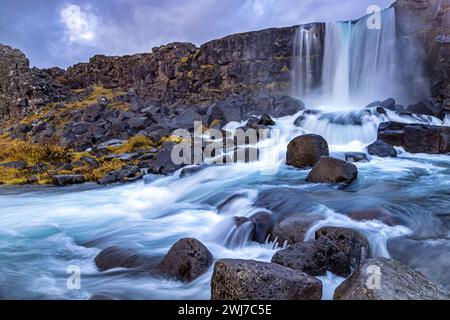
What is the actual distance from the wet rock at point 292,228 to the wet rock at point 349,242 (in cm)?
79

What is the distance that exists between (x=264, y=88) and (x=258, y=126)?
19905mm

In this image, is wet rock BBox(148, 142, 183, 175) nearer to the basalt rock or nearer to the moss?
the moss

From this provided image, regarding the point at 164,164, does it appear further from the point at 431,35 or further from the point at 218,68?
the point at 218,68

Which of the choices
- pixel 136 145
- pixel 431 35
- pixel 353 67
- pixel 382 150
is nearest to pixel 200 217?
pixel 382 150

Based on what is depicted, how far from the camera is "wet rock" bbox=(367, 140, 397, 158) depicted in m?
15.9

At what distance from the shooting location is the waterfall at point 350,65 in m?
30.8

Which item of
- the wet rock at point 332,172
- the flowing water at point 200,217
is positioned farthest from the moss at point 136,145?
the wet rock at point 332,172

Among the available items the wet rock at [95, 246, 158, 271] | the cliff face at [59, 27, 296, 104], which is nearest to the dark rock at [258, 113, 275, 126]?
the wet rock at [95, 246, 158, 271]

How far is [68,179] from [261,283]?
46.2 ft

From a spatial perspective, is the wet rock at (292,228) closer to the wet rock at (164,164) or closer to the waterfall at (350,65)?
the wet rock at (164,164)

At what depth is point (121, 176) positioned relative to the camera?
52.3 ft

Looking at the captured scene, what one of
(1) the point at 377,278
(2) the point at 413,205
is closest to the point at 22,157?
(2) the point at 413,205

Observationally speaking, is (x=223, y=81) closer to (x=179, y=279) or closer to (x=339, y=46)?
(x=339, y=46)

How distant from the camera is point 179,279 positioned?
19.4ft
